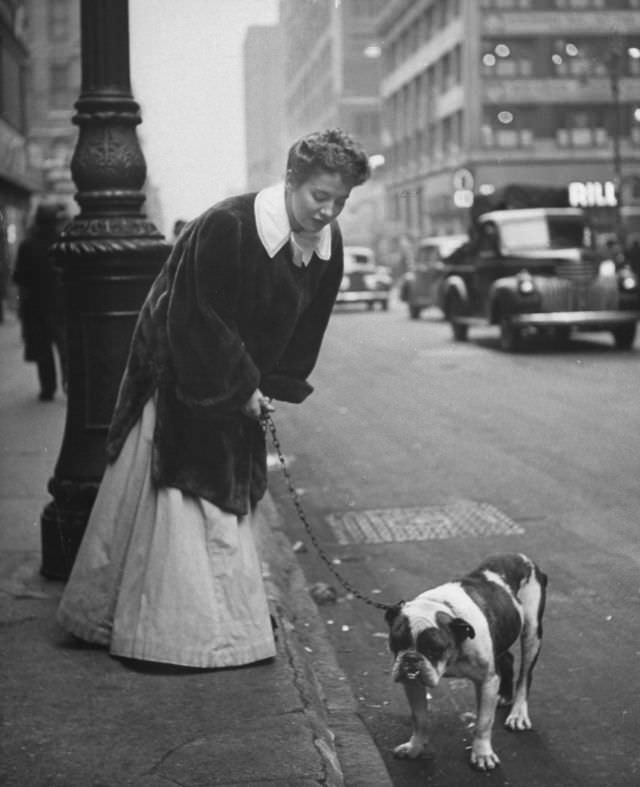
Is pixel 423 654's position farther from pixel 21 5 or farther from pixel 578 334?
pixel 21 5

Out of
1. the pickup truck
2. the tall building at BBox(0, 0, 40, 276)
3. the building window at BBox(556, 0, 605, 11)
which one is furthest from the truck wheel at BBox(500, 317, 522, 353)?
the building window at BBox(556, 0, 605, 11)

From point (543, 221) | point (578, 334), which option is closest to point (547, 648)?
point (543, 221)

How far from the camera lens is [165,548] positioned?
4.38 metres

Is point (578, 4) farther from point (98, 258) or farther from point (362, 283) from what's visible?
point (98, 258)

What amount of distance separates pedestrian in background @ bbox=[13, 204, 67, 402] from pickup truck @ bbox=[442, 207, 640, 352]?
8.81m

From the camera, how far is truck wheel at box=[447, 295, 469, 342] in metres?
23.5

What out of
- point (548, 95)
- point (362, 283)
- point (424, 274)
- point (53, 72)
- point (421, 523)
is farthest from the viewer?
point (53, 72)

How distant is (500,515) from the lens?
786cm

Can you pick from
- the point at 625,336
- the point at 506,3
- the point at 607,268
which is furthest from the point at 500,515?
the point at 506,3

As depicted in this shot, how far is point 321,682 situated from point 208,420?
103cm

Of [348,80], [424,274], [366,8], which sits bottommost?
[424,274]

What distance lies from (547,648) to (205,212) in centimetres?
225

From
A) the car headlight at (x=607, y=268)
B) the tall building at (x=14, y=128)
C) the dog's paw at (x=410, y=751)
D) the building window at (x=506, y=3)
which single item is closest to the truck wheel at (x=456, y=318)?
the car headlight at (x=607, y=268)

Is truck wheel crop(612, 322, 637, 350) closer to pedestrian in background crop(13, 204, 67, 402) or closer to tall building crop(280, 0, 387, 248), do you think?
pedestrian in background crop(13, 204, 67, 402)
